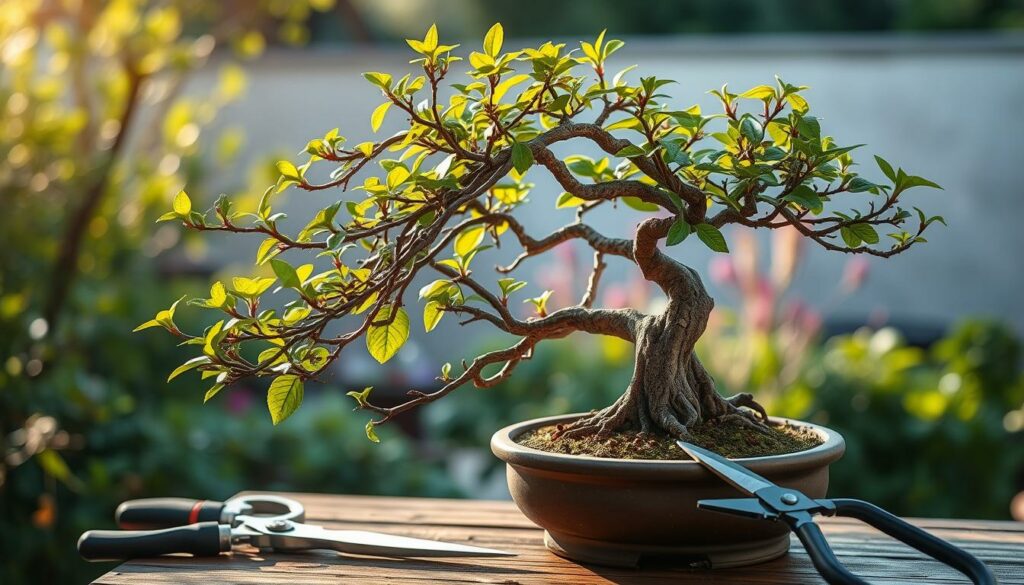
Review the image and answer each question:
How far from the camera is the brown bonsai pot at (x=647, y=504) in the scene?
0.88 metres

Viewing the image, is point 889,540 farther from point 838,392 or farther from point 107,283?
point 107,283

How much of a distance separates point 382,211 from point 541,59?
174 millimetres

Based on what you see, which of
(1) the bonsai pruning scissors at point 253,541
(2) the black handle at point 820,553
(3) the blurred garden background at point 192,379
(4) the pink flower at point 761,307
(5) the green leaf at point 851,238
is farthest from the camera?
(4) the pink flower at point 761,307

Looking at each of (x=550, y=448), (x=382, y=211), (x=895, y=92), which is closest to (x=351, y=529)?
(x=550, y=448)

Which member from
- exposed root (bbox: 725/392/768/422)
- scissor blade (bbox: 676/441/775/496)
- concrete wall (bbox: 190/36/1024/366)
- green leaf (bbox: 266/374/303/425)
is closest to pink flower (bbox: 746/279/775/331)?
concrete wall (bbox: 190/36/1024/366)

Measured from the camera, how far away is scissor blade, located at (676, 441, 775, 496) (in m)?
0.85

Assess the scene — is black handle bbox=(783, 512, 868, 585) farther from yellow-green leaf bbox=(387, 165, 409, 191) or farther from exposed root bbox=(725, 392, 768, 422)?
yellow-green leaf bbox=(387, 165, 409, 191)

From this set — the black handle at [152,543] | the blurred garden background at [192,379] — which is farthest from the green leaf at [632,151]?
the blurred garden background at [192,379]

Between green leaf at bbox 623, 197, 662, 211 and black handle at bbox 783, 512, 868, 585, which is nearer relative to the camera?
black handle at bbox 783, 512, 868, 585

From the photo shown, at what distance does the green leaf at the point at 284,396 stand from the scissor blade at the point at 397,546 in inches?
7.0

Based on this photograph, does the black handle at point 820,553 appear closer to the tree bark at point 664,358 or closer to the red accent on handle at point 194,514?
the tree bark at point 664,358

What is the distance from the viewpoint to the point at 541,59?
85 centimetres

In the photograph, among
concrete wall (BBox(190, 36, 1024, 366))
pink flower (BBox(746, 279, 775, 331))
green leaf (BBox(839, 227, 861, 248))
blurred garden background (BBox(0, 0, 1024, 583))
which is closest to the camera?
green leaf (BBox(839, 227, 861, 248))

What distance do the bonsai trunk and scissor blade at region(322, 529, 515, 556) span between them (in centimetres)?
14
